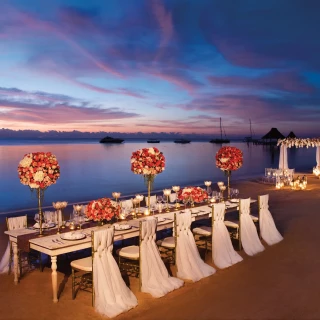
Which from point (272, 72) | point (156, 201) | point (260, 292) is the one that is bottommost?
point (260, 292)

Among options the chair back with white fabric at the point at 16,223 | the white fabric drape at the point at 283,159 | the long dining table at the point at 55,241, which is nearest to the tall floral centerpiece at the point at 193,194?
the long dining table at the point at 55,241

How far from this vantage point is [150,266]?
5469mm

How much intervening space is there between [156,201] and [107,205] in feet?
8.76

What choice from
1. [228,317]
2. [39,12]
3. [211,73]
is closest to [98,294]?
[228,317]

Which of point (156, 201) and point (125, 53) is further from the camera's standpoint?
point (125, 53)

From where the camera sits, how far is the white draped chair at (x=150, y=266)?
534 cm

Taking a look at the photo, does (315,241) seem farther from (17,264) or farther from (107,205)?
(17,264)

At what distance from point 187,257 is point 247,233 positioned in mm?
1842

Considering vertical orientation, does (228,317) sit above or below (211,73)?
below

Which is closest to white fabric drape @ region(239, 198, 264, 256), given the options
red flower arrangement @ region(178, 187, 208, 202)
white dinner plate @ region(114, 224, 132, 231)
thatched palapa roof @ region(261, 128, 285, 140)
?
red flower arrangement @ region(178, 187, 208, 202)

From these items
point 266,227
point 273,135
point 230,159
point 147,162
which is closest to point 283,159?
point 230,159

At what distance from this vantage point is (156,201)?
312 inches

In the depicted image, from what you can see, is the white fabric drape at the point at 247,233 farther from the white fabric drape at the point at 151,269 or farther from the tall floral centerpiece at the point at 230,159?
the white fabric drape at the point at 151,269

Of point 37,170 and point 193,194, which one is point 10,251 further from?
point 193,194
